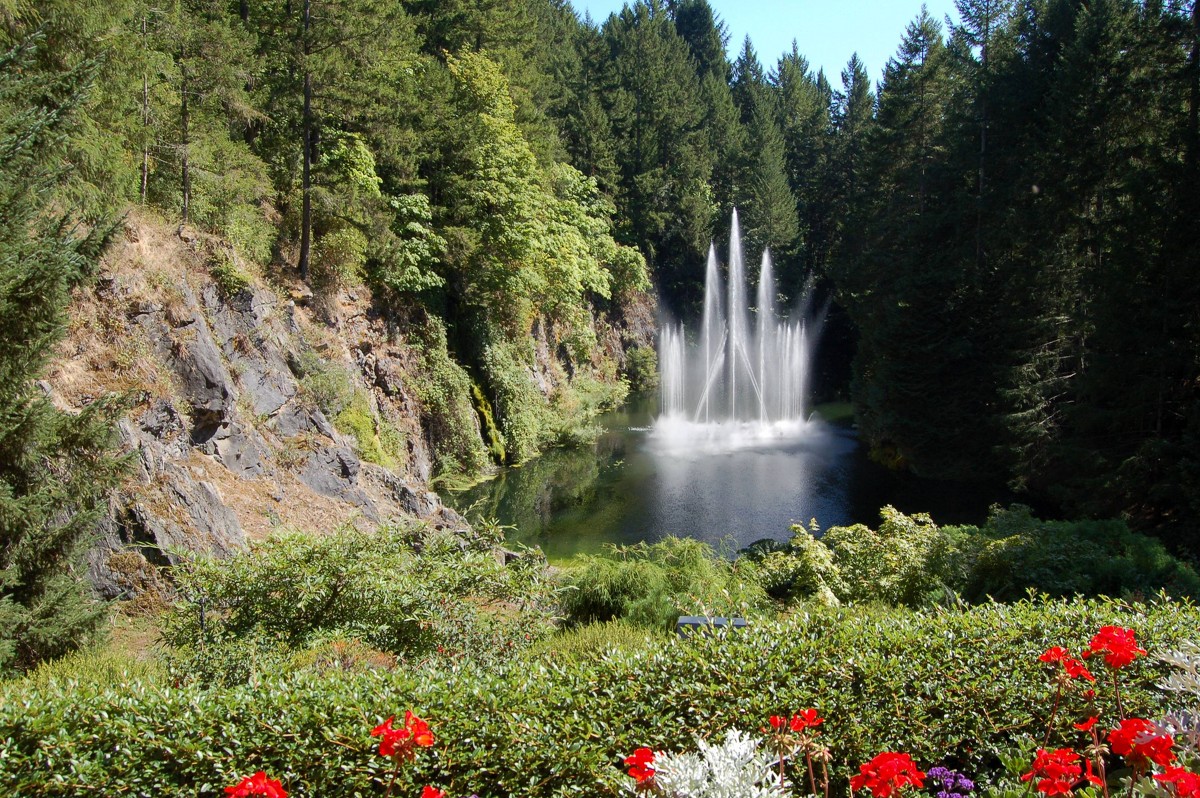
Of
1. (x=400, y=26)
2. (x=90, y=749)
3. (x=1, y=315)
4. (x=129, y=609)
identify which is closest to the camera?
(x=90, y=749)

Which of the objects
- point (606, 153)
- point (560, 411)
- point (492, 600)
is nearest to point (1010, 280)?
point (560, 411)

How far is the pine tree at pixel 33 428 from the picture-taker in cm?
Answer: 647

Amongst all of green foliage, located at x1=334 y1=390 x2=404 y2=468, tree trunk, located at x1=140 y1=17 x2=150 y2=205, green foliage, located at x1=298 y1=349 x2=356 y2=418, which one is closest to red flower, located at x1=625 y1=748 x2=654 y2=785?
green foliage, located at x1=298 y1=349 x2=356 y2=418

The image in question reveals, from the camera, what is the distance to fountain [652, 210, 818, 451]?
1077 inches

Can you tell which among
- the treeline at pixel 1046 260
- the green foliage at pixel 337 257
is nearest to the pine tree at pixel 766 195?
the treeline at pixel 1046 260

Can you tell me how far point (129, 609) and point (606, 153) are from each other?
35.4 m

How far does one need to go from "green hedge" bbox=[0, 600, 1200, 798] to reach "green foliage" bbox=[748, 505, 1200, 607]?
106 inches

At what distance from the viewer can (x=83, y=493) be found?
6898 millimetres

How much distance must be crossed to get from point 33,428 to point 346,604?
3.10 metres

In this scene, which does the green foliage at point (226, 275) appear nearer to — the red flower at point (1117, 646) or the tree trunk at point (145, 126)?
the tree trunk at point (145, 126)

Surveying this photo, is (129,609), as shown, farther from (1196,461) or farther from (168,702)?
(1196,461)

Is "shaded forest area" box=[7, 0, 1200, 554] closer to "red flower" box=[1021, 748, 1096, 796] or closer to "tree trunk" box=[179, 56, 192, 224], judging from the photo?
"tree trunk" box=[179, 56, 192, 224]

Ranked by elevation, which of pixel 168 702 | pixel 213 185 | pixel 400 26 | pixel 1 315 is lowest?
pixel 168 702

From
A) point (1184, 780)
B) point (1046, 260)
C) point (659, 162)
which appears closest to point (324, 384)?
point (1184, 780)
